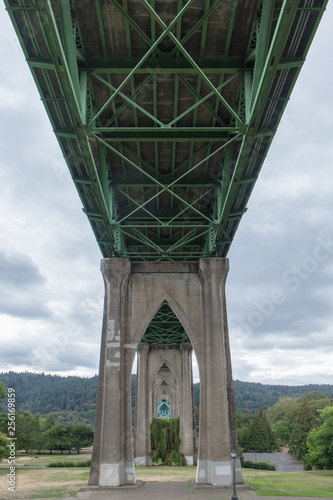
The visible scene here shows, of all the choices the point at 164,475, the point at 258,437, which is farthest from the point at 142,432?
the point at 258,437

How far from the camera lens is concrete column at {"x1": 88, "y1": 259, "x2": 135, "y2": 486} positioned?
74.2 ft

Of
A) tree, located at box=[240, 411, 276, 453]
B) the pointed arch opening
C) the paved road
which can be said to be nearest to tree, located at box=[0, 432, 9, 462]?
the pointed arch opening

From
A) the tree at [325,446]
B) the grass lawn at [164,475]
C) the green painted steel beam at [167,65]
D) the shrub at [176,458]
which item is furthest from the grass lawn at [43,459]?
the green painted steel beam at [167,65]

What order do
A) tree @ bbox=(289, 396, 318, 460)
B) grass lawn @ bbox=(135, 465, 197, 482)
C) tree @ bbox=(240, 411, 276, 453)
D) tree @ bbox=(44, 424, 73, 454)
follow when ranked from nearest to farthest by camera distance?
grass lawn @ bbox=(135, 465, 197, 482) < tree @ bbox=(289, 396, 318, 460) < tree @ bbox=(44, 424, 73, 454) < tree @ bbox=(240, 411, 276, 453)

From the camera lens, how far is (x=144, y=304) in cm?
2686

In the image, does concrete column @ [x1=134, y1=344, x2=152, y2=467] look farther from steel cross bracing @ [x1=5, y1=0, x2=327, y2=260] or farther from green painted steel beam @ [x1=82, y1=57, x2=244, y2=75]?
green painted steel beam @ [x1=82, y1=57, x2=244, y2=75]

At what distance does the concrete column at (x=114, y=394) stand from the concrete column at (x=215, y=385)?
424 cm

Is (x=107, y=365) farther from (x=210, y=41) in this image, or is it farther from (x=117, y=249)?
(x=210, y=41)

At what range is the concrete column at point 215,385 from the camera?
22.5 metres

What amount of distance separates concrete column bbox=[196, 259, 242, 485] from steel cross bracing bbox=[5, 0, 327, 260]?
5.78 m

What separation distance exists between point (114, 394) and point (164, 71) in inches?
683

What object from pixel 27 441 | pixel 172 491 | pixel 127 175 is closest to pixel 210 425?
pixel 172 491

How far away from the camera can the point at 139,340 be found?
25953 mm

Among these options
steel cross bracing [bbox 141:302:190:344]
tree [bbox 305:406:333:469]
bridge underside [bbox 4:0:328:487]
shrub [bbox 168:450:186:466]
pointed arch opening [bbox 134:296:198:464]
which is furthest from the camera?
pointed arch opening [bbox 134:296:198:464]
